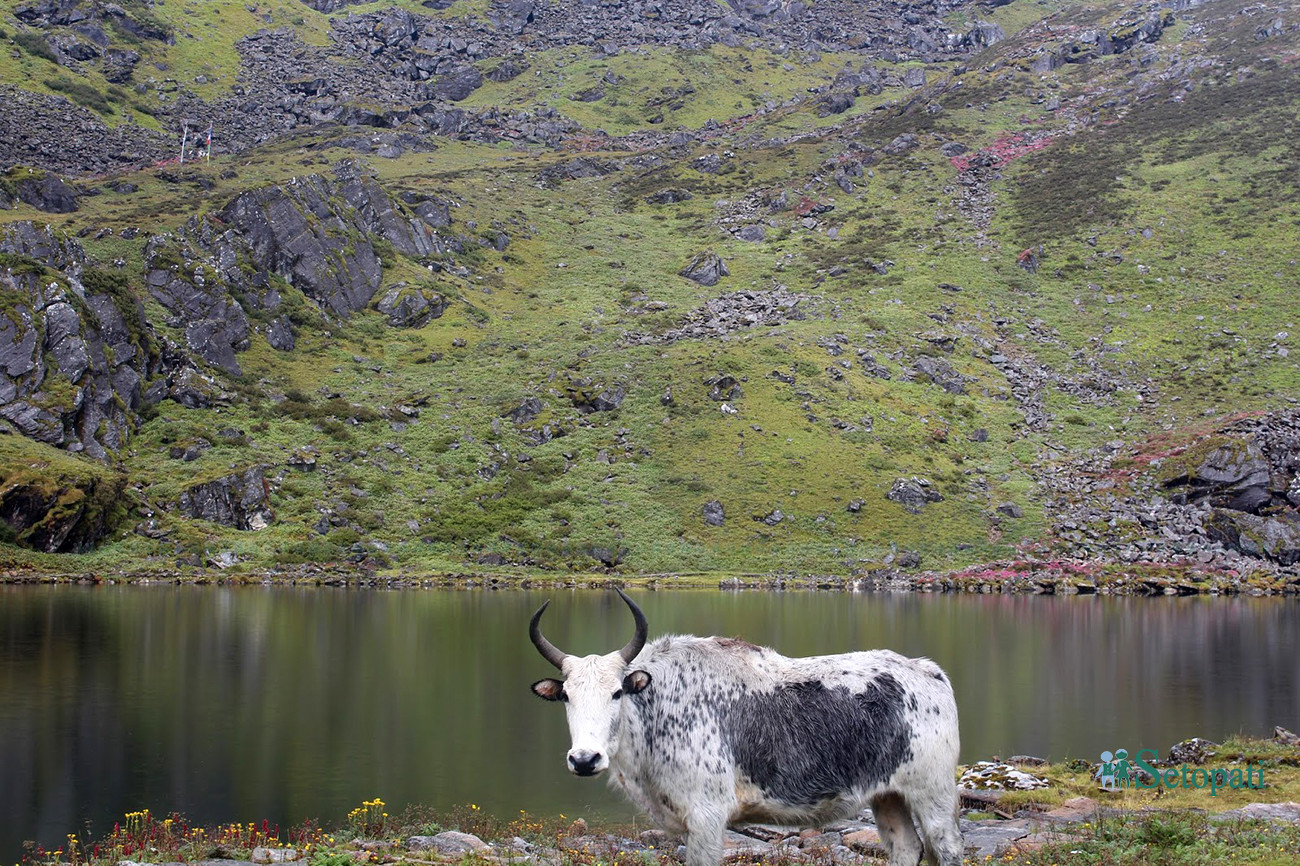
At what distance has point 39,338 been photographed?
74.4 meters

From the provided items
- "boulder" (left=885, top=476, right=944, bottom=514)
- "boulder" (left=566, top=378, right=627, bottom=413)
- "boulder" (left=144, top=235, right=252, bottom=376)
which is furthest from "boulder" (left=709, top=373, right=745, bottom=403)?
"boulder" (left=144, top=235, right=252, bottom=376)

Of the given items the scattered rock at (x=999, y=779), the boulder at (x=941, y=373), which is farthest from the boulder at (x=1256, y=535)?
the scattered rock at (x=999, y=779)

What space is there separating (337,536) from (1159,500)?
62.3 meters

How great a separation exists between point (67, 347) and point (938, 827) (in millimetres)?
81998

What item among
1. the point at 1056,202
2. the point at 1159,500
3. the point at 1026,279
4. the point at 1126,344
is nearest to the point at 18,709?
the point at 1159,500

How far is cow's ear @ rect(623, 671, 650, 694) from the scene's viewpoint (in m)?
9.69

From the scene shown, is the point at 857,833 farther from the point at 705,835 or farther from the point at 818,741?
the point at 705,835

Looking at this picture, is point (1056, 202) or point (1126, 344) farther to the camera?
point (1056, 202)

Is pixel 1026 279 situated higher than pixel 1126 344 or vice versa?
pixel 1026 279

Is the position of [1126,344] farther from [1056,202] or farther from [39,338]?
[39,338]

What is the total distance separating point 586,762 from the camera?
29.8 ft

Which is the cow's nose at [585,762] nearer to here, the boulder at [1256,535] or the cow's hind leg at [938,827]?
the cow's hind leg at [938,827]

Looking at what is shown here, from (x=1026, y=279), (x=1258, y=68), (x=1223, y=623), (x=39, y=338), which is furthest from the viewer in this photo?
(x=1258, y=68)

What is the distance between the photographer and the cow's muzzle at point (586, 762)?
357 inches
